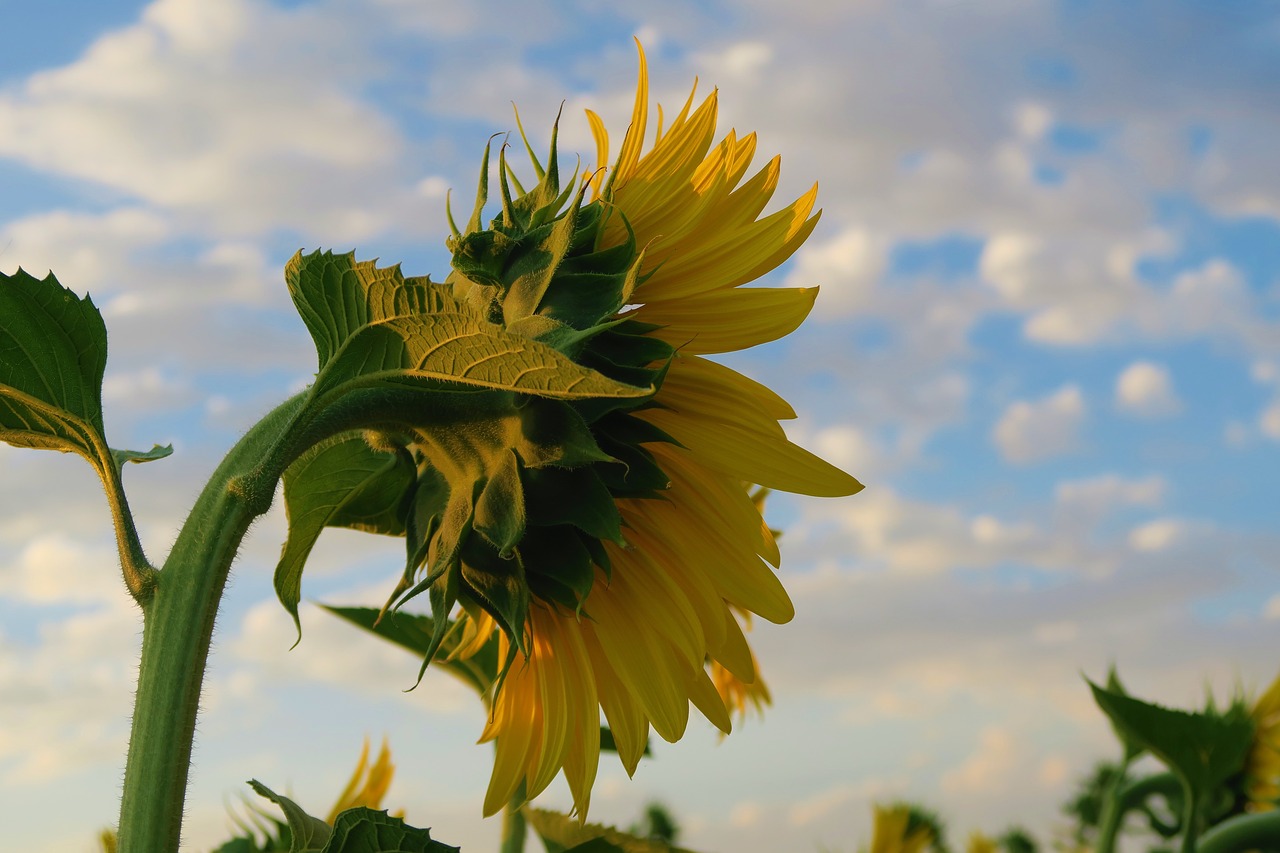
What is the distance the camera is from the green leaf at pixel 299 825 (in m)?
1.33

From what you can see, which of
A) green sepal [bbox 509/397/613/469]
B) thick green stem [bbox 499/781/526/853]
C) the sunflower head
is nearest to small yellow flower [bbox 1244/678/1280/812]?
thick green stem [bbox 499/781/526/853]

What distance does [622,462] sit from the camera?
1.46 m

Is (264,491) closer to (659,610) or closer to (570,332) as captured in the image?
(570,332)

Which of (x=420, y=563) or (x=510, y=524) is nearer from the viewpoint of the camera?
(x=510, y=524)

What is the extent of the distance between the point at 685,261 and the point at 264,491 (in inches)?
24.0

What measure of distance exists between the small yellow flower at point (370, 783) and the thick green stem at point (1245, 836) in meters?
2.05

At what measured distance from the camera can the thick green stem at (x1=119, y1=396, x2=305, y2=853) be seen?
1196 millimetres

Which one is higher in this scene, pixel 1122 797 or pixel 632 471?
pixel 632 471

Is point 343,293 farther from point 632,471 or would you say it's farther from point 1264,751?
point 1264,751

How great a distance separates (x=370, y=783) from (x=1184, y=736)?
7.63ft

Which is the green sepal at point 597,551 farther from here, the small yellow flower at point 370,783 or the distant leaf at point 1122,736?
the distant leaf at point 1122,736

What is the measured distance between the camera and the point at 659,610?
167 cm

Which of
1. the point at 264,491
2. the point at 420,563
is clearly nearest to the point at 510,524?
the point at 420,563

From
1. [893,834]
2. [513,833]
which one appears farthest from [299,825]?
[893,834]
